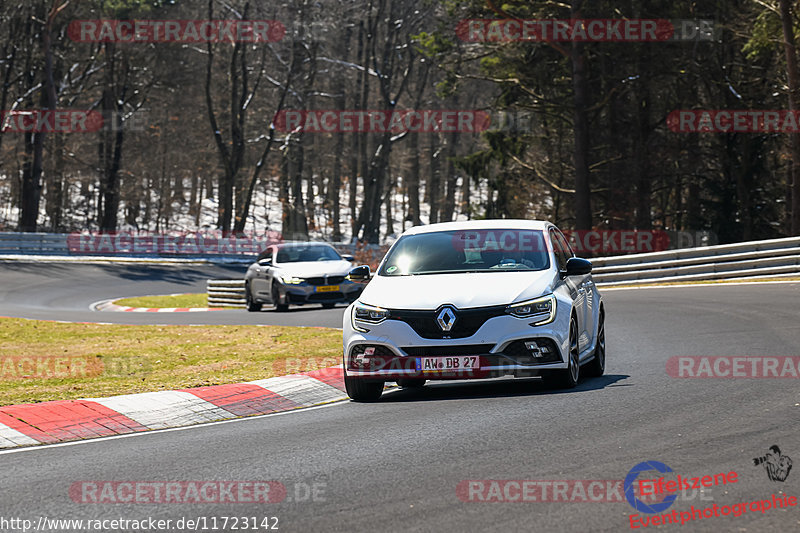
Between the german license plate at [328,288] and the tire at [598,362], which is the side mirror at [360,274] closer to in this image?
the tire at [598,362]

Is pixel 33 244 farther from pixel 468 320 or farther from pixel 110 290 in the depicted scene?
pixel 468 320

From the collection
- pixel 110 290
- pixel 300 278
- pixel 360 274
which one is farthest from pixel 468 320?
pixel 110 290

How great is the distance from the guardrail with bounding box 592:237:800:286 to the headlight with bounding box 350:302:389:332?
1766cm

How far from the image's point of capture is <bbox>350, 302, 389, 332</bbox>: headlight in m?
10.3

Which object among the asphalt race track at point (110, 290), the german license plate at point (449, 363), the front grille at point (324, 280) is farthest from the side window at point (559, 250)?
the front grille at point (324, 280)

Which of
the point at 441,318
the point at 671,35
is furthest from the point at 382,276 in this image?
the point at 671,35

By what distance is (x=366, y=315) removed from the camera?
10.4 m

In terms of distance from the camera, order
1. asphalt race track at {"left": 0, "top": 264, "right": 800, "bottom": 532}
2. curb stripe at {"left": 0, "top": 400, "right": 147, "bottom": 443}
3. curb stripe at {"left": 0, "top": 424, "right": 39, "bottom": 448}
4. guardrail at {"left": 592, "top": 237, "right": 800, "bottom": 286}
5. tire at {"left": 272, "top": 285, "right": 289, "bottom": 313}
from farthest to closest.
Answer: tire at {"left": 272, "top": 285, "right": 289, "bottom": 313} → guardrail at {"left": 592, "top": 237, "right": 800, "bottom": 286} → curb stripe at {"left": 0, "top": 400, "right": 147, "bottom": 443} → curb stripe at {"left": 0, "top": 424, "right": 39, "bottom": 448} → asphalt race track at {"left": 0, "top": 264, "right": 800, "bottom": 532}

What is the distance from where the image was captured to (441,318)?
10047mm

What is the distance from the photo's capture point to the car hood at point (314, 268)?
26.0 metres

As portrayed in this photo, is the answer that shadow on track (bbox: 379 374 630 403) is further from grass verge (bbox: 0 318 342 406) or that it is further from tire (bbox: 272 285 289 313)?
tire (bbox: 272 285 289 313)

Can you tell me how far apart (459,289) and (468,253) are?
1118mm

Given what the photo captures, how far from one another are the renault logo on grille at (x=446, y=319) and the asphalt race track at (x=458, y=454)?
0.70 meters

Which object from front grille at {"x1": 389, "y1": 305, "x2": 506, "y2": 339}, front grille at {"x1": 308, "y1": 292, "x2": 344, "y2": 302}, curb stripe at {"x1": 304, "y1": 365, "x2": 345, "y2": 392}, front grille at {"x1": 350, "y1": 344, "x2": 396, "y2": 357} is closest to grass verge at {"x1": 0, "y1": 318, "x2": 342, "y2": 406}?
curb stripe at {"x1": 304, "y1": 365, "x2": 345, "y2": 392}
